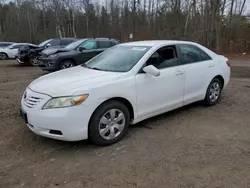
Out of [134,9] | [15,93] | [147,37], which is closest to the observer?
[15,93]

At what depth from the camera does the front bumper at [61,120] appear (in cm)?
333

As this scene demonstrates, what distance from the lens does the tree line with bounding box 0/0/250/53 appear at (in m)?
21.2

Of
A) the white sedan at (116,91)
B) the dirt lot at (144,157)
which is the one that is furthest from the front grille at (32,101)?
the dirt lot at (144,157)

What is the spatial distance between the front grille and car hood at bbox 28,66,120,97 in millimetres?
121

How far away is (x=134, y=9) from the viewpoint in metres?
37.3

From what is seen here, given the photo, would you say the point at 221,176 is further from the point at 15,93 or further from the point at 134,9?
the point at 134,9

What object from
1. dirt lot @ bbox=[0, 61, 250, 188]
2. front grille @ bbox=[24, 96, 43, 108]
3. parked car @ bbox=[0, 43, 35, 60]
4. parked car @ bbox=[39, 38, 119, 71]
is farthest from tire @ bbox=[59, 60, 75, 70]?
parked car @ bbox=[0, 43, 35, 60]

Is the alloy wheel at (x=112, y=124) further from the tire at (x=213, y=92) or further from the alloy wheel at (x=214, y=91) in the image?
the alloy wheel at (x=214, y=91)

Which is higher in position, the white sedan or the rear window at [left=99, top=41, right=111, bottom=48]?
the rear window at [left=99, top=41, right=111, bottom=48]

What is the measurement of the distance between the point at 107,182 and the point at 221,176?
134 cm

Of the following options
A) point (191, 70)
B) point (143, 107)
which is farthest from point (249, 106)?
point (143, 107)

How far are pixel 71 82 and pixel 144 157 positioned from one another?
150cm

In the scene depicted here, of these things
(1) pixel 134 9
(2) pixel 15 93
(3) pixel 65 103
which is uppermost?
(1) pixel 134 9

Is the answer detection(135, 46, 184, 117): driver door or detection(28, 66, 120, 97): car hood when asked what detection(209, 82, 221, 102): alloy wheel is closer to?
detection(135, 46, 184, 117): driver door
